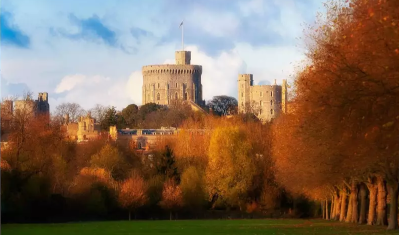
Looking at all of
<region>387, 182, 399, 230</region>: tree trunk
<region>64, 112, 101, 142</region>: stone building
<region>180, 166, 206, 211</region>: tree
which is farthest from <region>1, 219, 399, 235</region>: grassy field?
<region>64, 112, 101, 142</region>: stone building

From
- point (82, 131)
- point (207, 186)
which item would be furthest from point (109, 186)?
point (82, 131)

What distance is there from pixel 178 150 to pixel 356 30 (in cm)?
7712

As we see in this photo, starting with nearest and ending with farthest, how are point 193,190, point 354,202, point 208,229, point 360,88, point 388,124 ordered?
1. point 388,124
2. point 360,88
3. point 208,229
4. point 354,202
5. point 193,190

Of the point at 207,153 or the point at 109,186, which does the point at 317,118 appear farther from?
the point at 207,153

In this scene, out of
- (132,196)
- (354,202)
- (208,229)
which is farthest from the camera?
(132,196)

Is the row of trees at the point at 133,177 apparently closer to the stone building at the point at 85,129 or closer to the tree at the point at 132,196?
the tree at the point at 132,196

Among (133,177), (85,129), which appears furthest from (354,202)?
(85,129)

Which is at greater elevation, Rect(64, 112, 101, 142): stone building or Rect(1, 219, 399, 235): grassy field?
Rect(64, 112, 101, 142): stone building

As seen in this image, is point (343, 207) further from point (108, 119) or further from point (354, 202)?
point (108, 119)

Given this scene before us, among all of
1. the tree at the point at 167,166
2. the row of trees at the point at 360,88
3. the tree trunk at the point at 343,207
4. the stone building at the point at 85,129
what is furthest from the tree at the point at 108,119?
the row of trees at the point at 360,88

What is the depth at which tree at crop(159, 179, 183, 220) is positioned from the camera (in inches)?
3327

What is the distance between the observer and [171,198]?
3346 inches

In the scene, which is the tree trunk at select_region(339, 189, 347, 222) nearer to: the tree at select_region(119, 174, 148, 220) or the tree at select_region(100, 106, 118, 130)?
the tree at select_region(119, 174, 148, 220)

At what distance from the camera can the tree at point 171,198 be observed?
84.5 metres
